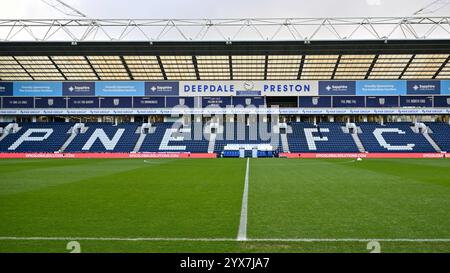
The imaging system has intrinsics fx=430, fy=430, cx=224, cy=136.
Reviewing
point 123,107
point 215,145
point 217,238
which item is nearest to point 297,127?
point 215,145

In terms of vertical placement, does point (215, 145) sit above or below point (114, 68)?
below

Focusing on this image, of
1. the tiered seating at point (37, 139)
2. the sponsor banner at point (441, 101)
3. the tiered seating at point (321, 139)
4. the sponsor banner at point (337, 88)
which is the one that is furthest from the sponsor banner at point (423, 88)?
the tiered seating at point (37, 139)

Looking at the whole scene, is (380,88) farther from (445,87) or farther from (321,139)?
(321,139)

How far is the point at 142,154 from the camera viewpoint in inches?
1992

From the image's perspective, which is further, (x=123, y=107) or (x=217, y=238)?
(x=123, y=107)

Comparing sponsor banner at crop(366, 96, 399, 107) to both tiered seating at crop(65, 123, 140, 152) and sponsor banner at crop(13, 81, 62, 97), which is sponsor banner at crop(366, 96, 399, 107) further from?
sponsor banner at crop(13, 81, 62, 97)

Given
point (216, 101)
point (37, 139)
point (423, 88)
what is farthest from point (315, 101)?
point (37, 139)

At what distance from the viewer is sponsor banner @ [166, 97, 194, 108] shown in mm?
55031

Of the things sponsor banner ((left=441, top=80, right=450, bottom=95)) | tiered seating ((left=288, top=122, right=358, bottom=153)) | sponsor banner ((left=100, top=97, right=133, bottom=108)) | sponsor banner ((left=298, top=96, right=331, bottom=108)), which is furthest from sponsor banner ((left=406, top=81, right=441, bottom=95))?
sponsor banner ((left=100, top=97, right=133, bottom=108))

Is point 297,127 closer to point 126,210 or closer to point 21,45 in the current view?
point 21,45

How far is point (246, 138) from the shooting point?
55156mm

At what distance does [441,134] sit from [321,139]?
15541mm
